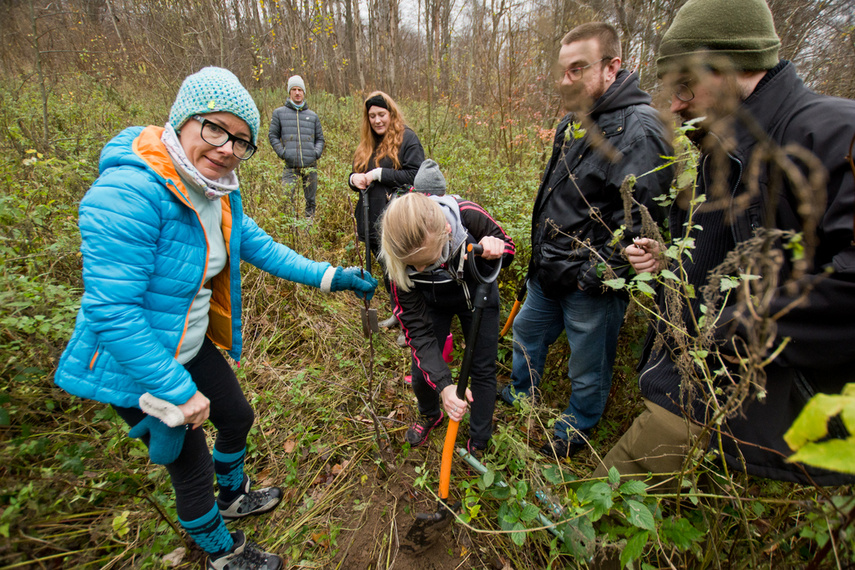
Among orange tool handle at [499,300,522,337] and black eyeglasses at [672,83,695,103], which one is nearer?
black eyeglasses at [672,83,695,103]

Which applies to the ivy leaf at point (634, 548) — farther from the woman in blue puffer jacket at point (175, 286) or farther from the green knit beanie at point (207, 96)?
the green knit beanie at point (207, 96)

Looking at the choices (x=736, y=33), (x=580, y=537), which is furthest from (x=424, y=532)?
(x=736, y=33)

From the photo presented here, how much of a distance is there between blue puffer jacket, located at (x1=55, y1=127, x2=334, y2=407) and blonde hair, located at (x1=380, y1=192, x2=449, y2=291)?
82 centimetres

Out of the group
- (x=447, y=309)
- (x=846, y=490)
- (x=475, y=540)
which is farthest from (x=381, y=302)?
(x=846, y=490)

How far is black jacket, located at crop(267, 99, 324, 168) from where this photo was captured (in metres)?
5.43

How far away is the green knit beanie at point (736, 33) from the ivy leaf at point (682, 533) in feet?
5.27

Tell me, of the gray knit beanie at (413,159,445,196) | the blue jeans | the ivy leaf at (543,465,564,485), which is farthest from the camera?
the gray knit beanie at (413,159,445,196)

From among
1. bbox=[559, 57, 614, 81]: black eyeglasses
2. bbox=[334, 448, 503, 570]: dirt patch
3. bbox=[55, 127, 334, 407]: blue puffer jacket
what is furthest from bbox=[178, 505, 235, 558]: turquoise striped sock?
bbox=[559, 57, 614, 81]: black eyeglasses

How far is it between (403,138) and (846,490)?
373cm

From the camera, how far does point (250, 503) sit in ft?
7.09

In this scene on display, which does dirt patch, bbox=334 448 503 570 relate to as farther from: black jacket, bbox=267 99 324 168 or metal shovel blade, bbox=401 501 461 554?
black jacket, bbox=267 99 324 168

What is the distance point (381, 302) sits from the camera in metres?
4.20

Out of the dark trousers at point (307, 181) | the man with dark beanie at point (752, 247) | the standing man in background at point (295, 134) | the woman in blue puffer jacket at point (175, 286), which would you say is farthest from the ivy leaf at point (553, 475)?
the standing man in background at point (295, 134)

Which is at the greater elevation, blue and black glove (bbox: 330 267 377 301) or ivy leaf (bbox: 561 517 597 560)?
→ blue and black glove (bbox: 330 267 377 301)
